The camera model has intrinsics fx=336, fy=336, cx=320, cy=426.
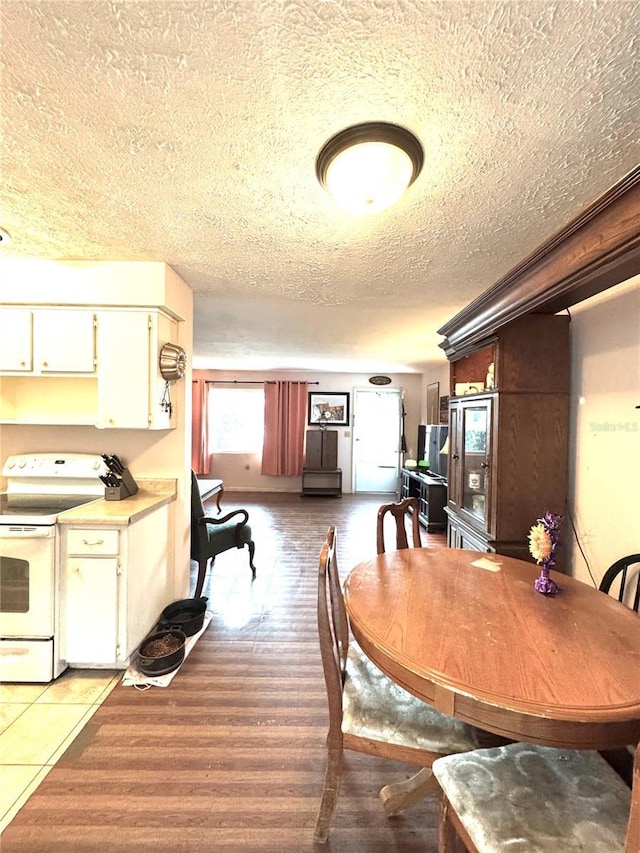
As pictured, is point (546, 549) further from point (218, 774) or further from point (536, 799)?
point (218, 774)

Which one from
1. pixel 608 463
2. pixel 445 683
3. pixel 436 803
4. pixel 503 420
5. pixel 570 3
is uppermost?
pixel 570 3

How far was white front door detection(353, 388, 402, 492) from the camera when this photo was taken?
641 centimetres

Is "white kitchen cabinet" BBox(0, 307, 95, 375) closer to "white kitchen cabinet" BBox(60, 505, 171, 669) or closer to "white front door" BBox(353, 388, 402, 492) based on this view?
"white kitchen cabinet" BBox(60, 505, 171, 669)

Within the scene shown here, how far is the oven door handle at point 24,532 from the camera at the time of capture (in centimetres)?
170

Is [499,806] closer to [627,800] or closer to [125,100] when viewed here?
[627,800]

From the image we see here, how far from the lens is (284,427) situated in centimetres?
620

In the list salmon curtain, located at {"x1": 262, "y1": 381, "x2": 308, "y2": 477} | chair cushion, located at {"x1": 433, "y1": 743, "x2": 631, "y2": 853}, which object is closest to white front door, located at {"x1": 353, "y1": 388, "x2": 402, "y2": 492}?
salmon curtain, located at {"x1": 262, "y1": 381, "x2": 308, "y2": 477}

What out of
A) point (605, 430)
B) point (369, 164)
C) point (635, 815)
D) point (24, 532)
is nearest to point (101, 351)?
point (24, 532)

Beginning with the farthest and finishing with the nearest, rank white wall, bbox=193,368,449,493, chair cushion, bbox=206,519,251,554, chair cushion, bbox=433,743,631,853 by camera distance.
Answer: white wall, bbox=193,368,449,493 → chair cushion, bbox=206,519,251,554 → chair cushion, bbox=433,743,631,853

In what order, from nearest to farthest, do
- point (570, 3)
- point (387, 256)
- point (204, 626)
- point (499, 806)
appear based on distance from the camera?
point (570, 3) < point (499, 806) < point (387, 256) < point (204, 626)

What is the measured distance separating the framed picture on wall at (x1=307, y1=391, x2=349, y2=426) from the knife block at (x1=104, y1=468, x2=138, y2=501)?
14.1 ft

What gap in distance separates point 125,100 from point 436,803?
255cm

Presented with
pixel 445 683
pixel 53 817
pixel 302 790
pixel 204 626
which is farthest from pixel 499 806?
pixel 204 626

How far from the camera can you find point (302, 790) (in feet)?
4.19
